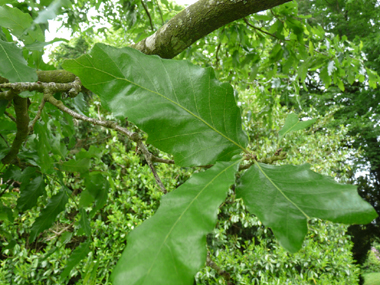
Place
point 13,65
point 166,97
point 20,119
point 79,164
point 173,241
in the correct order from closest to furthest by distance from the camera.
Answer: point 173,241
point 166,97
point 13,65
point 20,119
point 79,164

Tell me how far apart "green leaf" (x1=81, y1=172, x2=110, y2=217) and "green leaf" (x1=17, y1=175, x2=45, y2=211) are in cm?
19

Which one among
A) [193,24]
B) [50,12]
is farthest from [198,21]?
[50,12]

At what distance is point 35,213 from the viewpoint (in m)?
2.41

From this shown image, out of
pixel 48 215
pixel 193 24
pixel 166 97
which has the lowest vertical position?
pixel 48 215

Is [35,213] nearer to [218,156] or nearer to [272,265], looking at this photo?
[272,265]

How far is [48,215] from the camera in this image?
2.77 ft

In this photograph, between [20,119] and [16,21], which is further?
[20,119]

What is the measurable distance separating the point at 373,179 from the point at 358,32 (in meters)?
4.37

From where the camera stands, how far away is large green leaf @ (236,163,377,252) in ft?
0.94

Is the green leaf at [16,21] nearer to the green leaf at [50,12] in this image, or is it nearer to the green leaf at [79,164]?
the green leaf at [50,12]

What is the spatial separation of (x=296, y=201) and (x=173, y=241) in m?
0.16

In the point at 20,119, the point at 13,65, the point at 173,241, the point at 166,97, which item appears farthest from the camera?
the point at 20,119

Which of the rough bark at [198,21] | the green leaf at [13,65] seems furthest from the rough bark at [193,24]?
the green leaf at [13,65]

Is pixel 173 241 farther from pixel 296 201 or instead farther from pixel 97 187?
pixel 97 187
